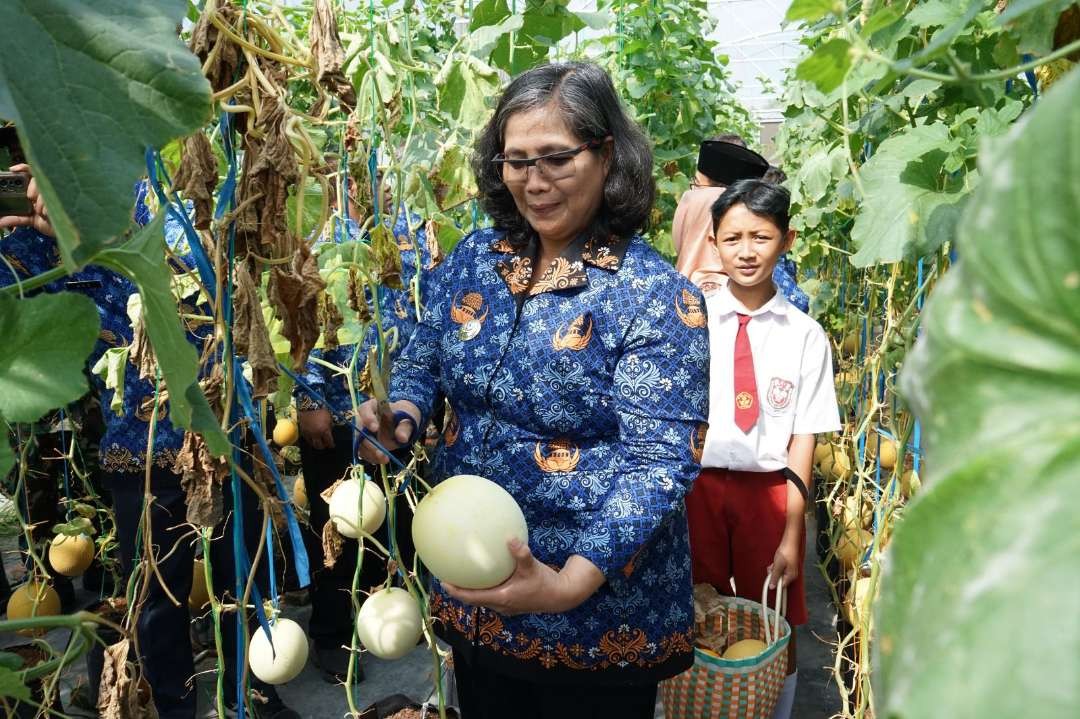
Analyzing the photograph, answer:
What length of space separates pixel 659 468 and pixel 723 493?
3.40 ft

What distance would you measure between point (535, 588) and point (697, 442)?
0.35m

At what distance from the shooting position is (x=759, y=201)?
2516 mm

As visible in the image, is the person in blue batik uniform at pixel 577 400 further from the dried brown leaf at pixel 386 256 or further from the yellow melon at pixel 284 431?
the yellow melon at pixel 284 431

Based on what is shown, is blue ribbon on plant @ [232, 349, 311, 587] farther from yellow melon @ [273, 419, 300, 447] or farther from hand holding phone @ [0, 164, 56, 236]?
yellow melon @ [273, 419, 300, 447]

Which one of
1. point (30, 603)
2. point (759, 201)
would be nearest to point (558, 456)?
point (759, 201)

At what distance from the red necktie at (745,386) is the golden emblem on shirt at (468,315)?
3.28 ft

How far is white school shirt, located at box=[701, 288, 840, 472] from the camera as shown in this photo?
2314 mm

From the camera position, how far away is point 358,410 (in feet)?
4.87

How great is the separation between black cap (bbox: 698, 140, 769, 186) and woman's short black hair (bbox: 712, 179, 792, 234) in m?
0.91

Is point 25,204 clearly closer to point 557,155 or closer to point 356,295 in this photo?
point 356,295

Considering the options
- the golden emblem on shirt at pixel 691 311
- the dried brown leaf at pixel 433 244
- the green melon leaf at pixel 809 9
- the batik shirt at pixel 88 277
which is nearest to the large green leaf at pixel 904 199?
the golden emblem on shirt at pixel 691 311

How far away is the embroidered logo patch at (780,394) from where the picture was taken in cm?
234

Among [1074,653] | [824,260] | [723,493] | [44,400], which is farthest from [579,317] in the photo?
[824,260]

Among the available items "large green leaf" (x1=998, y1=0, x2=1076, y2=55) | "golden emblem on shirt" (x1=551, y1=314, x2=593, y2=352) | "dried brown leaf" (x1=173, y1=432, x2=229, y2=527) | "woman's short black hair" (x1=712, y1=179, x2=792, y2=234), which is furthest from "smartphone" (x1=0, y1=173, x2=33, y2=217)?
"woman's short black hair" (x1=712, y1=179, x2=792, y2=234)
